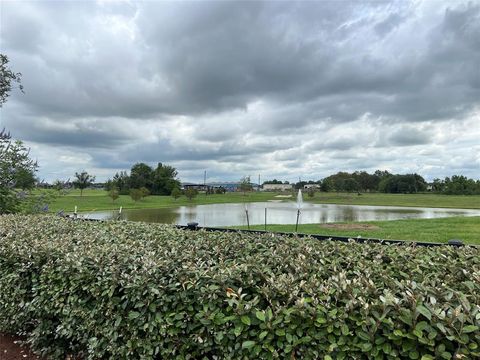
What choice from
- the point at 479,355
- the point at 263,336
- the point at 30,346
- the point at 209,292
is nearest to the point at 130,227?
the point at 30,346

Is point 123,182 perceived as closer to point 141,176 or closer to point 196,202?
point 141,176

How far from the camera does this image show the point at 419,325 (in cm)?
152

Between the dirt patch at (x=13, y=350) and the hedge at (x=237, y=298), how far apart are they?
0.13m

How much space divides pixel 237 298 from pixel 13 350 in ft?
9.46

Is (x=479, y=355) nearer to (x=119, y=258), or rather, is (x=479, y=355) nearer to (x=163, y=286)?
(x=163, y=286)

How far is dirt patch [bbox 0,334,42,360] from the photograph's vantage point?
325cm

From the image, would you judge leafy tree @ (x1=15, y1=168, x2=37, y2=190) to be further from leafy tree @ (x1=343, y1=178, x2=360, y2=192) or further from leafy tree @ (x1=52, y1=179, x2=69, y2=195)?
leafy tree @ (x1=343, y1=178, x2=360, y2=192)

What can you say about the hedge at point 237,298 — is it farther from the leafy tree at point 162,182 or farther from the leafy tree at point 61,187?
the leafy tree at point 162,182

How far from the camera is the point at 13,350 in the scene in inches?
134

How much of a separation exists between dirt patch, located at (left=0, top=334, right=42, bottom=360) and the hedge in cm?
13

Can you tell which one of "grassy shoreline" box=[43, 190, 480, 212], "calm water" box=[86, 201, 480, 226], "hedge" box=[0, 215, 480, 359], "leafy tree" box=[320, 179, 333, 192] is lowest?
"calm water" box=[86, 201, 480, 226]

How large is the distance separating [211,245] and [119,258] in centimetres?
89

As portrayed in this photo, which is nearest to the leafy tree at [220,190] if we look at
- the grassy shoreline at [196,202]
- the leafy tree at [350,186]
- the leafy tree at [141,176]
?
the leafy tree at [141,176]

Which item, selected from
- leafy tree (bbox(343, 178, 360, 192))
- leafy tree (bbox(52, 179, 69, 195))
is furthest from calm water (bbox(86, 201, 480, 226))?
leafy tree (bbox(343, 178, 360, 192))
